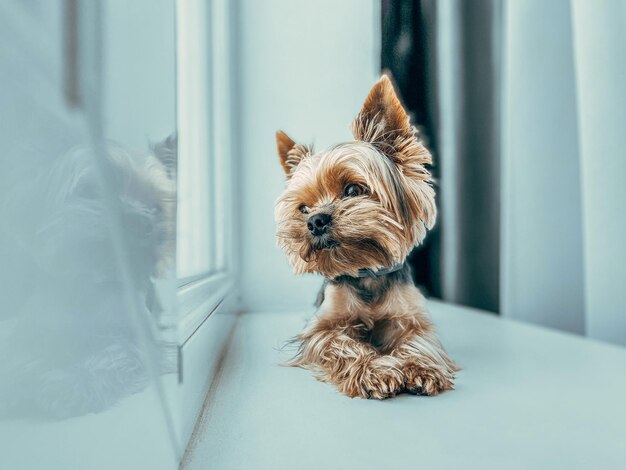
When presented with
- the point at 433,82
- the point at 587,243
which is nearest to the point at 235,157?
the point at 433,82

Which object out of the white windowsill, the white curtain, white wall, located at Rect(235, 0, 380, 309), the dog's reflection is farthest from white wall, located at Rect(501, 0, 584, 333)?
the dog's reflection

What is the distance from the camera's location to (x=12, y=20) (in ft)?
0.62

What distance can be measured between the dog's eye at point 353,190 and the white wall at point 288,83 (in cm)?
13

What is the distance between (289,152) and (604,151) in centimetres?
79

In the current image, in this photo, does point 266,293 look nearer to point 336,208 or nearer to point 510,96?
point 336,208

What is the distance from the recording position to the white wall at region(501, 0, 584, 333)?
1277 millimetres

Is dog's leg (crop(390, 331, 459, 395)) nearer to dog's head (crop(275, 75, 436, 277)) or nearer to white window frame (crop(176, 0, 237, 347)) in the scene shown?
dog's head (crop(275, 75, 436, 277))

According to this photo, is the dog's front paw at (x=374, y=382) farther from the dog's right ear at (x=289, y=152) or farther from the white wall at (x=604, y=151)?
the white wall at (x=604, y=151)

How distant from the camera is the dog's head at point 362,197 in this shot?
639 mm

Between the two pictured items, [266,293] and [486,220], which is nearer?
[266,293]

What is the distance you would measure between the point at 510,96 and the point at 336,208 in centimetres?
90

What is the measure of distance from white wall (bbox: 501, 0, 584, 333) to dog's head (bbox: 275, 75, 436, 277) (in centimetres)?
74

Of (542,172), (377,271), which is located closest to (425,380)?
(377,271)

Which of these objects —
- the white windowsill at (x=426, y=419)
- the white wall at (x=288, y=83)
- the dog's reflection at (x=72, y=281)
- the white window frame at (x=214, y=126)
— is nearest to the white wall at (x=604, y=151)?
the white windowsill at (x=426, y=419)
